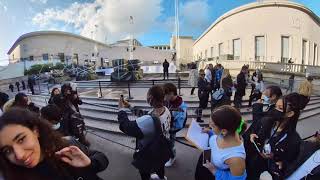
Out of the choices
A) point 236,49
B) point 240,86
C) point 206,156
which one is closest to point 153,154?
point 206,156

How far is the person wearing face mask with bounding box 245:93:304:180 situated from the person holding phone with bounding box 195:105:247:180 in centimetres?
68

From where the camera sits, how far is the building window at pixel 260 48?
37938 millimetres

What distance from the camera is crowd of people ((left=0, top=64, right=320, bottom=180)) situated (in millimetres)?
1684

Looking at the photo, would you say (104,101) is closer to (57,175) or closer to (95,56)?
(57,175)

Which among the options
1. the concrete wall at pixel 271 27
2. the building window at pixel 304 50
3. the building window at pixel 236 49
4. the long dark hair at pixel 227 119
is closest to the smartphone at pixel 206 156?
the long dark hair at pixel 227 119

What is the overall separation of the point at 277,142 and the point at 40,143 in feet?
8.41

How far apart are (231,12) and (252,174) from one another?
4168cm

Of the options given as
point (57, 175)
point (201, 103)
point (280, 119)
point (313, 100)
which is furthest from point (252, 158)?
point (313, 100)

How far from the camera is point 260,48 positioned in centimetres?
3834

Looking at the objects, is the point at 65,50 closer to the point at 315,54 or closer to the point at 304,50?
the point at 304,50

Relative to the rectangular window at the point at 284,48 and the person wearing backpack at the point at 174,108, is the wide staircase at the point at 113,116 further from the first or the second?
the rectangular window at the point at 284,48

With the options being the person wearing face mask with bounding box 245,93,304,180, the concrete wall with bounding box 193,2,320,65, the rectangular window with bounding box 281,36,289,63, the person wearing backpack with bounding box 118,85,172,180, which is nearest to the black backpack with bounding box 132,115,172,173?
the person wearing backpack with bounding box 118,85,172,180

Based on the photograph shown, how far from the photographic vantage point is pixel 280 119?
A: 3338mm

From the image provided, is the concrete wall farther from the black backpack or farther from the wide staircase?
the black backpack
